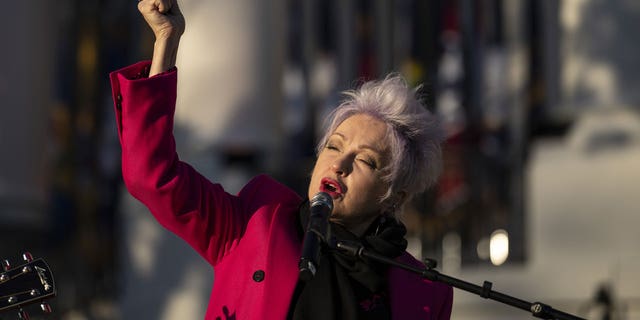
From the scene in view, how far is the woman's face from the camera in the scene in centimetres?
472

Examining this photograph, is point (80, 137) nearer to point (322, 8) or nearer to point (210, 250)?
point (322, 8)

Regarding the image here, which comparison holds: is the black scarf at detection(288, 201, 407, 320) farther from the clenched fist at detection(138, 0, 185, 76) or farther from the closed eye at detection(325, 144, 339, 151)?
the clenched fist at detection(138, 0, 185, 76)

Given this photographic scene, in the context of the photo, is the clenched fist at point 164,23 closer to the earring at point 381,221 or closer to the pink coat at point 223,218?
the pink coat at point 223,218

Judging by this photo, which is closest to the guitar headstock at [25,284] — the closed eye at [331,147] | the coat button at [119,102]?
the coat button at [119,102]

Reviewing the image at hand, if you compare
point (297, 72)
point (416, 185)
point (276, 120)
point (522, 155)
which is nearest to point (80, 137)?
point (297, 72)

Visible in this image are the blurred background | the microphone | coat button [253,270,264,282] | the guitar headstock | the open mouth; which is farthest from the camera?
the blurred background

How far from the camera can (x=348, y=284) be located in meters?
4.64

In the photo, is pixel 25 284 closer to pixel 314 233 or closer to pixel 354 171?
pixel 314 233

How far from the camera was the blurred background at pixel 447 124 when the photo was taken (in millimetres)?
10789

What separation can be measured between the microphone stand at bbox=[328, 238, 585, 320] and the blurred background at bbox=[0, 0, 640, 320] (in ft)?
17.6

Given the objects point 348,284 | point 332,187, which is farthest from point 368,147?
point 348,284

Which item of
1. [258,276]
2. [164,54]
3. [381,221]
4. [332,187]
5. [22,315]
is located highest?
[164,54]

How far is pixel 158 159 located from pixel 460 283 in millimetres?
902

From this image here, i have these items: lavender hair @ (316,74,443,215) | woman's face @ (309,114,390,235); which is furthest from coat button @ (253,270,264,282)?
lavender hair @ (316,74,443,215)
